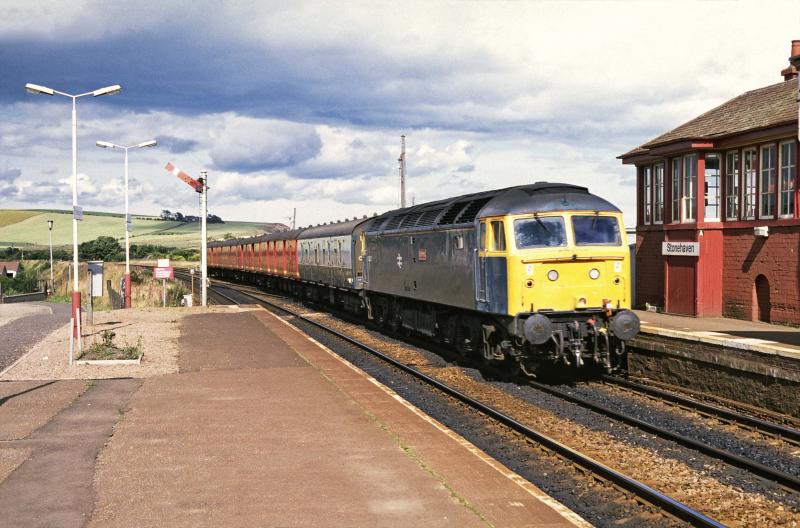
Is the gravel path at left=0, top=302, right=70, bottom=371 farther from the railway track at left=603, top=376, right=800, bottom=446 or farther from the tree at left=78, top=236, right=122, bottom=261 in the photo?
the tree at left=78, top=236, right=122, bottom=261

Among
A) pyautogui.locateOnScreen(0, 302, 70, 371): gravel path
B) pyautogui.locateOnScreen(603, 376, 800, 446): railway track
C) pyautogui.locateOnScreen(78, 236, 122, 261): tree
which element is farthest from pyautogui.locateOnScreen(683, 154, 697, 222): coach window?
pyautogui.locateOnScreen(78, 236, 122, 261): tree

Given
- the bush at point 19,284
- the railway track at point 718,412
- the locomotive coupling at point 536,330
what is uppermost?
the locomotive coupling at point 536,330

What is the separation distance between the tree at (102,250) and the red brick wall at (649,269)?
100100mm

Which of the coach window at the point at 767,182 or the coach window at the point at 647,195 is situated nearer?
the coach window at the point at 767,182

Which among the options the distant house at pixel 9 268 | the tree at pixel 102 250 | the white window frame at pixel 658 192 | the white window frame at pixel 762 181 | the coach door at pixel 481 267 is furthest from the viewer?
the tree at pixel 102 250

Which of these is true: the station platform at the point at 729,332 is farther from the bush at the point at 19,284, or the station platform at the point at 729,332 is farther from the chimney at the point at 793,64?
the bush at the point at 19,284

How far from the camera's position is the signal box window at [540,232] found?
14906 mm

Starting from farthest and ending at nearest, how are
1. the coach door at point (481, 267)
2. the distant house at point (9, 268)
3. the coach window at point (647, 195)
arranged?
1. the distant house at point (9, 268)
2. the coach window at point (647, 195)
3. the coach door at point (481, 267)

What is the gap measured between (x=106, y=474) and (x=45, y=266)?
11387cm

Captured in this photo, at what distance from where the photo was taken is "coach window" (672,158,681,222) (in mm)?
25516

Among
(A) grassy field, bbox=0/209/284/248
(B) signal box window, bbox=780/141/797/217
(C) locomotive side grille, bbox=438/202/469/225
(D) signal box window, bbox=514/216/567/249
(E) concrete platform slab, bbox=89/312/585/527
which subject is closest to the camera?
(E) concrete platform slab, bbox=89/312/585/527

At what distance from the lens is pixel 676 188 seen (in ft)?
84.6

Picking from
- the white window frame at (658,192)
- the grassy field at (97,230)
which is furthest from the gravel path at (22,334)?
the grassy field at (97,230)

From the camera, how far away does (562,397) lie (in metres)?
14.1
